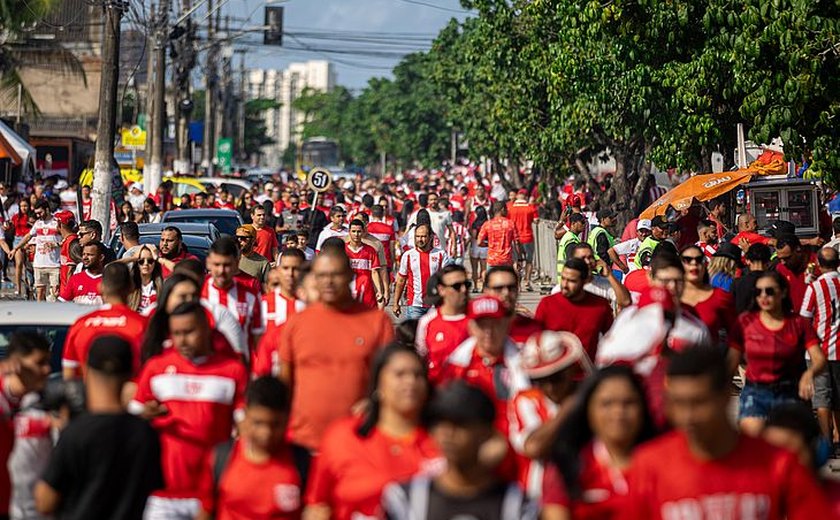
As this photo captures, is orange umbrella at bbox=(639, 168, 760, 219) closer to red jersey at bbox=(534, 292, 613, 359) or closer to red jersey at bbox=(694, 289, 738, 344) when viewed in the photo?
red jersey at bbox=(694, 289, 738, 344)

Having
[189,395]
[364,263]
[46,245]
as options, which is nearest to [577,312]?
[189,395]

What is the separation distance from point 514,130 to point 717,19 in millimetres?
19967

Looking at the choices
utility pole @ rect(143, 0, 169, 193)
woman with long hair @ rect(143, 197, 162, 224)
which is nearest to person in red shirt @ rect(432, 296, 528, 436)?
woman with long hair @ rect(143, 197, 162, 224)

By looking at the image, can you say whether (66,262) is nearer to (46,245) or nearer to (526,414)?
(46,245)

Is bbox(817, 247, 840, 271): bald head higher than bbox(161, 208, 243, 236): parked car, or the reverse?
bbox(161, 208, 243, 236): parked car

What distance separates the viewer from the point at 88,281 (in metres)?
13.9

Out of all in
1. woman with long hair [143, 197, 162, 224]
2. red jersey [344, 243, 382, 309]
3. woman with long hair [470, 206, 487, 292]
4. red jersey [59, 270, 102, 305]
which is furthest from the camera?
woman with long hair [143, 197, 162, 224]

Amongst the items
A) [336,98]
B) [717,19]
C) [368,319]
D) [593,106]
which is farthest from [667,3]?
[336,98]

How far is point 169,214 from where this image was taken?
82.2 ft

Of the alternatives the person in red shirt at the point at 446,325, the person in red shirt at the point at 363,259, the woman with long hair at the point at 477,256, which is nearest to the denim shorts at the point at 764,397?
the person in red shirt at the point at 446,325

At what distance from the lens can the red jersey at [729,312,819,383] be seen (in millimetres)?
10859

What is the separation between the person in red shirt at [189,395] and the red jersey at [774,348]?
13.3 feet

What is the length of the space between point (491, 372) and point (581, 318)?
286cm

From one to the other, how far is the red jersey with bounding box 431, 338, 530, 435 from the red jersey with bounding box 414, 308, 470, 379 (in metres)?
0.94
